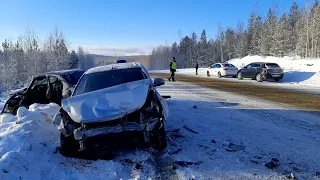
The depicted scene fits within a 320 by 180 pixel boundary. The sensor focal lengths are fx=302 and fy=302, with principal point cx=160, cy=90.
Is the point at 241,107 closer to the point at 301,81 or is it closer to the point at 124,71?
the point at 124,71

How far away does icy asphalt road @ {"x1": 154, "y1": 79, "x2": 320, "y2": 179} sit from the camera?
15.0 feet

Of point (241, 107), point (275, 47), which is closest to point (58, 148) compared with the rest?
point (241, 107)

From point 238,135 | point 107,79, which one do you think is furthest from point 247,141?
point 107,79

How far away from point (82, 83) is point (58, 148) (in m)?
1.81

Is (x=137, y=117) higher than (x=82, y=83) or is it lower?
lower

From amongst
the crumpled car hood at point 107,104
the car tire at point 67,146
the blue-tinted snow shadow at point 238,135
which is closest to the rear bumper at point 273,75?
the blue-tinted snow shadow at point 238,135

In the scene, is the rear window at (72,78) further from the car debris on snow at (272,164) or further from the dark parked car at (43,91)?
the car debris on snow at (272,164)

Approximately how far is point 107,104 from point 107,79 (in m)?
1.71

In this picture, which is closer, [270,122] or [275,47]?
[270,122]

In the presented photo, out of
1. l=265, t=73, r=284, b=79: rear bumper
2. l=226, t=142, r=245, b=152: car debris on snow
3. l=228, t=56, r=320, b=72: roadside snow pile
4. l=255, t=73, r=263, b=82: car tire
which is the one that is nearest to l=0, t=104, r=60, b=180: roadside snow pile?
l=226, t=142, r=245, b=152: car debris on snow

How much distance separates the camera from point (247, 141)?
20.4ft

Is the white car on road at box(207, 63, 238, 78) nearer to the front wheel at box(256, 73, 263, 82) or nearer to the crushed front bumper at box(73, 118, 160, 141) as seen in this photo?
the front wheel at box(256, 73, 263, 82)

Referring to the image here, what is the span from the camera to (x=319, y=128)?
723cm

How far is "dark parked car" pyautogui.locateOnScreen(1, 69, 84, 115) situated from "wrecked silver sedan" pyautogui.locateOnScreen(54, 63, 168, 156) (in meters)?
3.57
